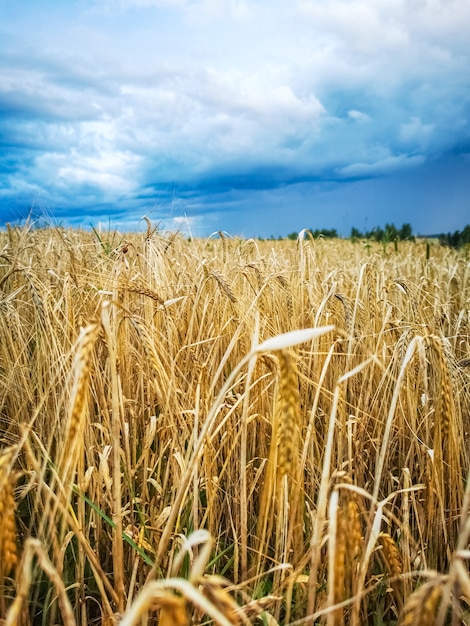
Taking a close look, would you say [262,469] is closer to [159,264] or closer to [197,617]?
[197,617]

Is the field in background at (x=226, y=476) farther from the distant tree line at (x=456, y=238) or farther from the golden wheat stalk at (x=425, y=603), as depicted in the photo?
the distant tree line at (x=456, y=238)

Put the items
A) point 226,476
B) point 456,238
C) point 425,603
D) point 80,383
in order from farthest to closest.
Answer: point 456,238
point 226,476
point 80,383
point 425,603

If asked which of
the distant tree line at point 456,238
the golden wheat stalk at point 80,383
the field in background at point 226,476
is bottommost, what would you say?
the field in background at point 226,476

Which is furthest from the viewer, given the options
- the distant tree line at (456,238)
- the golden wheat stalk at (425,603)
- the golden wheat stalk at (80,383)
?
the distant tree line at (456,238)

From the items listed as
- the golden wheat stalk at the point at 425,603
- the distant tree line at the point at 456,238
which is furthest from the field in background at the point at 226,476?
the distant tree line at the point at 456,238

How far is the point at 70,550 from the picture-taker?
139 centimetres

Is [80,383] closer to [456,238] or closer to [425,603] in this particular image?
[425,603]

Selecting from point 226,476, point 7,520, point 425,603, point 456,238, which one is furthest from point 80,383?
point 456,238

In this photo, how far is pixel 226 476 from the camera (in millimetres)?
1630

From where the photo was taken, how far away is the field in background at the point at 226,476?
677mm

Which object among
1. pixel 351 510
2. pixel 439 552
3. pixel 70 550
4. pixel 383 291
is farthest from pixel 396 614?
pixel 383 291

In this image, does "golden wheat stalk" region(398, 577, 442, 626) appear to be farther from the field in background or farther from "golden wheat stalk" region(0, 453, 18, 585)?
"golden wheat stalk" region(0, 453, 18, 585)

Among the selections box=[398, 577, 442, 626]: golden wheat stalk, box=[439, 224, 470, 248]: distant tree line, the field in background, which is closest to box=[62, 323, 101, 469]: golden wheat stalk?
the field in background

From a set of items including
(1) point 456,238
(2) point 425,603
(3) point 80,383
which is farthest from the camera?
(1) point 456,238
